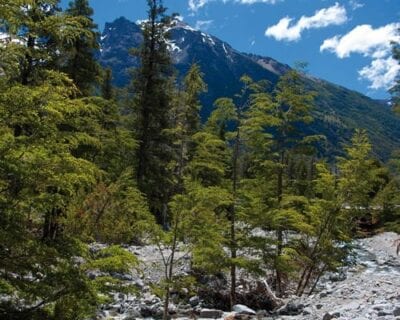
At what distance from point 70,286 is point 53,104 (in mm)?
2257

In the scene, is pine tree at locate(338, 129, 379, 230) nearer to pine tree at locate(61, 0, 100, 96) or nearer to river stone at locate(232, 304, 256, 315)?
river stone at locate(232, 304, 256, 315)

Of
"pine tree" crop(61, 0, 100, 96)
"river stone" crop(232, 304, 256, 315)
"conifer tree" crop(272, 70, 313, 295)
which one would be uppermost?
"pine tree" crop(61, 0, 100, 96)

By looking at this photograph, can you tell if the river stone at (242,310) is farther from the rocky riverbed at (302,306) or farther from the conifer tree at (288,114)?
the conifer tree at (288,114)

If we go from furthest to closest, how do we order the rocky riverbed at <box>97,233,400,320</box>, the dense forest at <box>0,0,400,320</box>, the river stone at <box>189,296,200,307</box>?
the river stone at <box>189,296,200,307</box>, the rocky riverbed at <box>97,233,400,320</box>, the dense forest at <box>0,0,400,320</box>

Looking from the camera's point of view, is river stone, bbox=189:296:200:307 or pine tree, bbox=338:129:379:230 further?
pine tree, bbox=338:129:379:230

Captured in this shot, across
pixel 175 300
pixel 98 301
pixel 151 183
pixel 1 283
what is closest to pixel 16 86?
pixel 1 283

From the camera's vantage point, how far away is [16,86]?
600 cm

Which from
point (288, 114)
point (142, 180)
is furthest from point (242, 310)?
point (142, 180)

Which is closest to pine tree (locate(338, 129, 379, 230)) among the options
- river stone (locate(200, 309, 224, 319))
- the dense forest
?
the dense forest

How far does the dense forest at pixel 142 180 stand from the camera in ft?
19.9

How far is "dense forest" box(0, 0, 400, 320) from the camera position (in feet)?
19.9

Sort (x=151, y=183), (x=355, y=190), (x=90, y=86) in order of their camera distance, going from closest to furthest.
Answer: (x=355, y=190) → (x=90, y=86) → (x=151, y=183)

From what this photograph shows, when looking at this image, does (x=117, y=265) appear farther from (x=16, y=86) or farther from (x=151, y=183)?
(x=151, y=183)

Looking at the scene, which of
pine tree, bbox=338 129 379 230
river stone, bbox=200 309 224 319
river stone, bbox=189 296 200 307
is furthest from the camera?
pine tree, bbox=338 129 379 230
